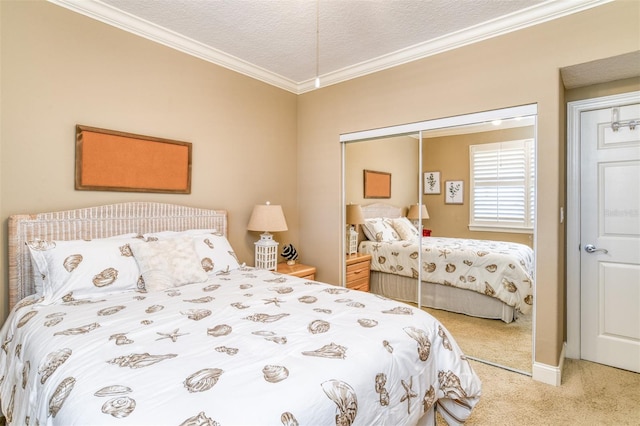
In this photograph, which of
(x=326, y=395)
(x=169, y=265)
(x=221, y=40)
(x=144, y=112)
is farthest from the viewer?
(x=221, y=40)

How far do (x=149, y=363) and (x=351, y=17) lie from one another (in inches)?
103

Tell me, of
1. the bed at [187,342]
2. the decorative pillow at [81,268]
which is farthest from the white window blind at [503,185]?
the decorative pillow at [81,268]

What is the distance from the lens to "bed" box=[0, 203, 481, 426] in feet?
3.32

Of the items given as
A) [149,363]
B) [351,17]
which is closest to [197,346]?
[149,363]

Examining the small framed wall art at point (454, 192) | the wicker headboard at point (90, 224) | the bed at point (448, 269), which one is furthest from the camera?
the small framed wall art at point (454, 192)

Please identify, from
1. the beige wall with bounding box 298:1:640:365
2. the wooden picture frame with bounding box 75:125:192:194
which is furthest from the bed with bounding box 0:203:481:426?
the beige wall with bounding box 298:1:640:365

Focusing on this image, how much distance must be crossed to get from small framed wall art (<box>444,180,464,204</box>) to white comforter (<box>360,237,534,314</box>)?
36cm

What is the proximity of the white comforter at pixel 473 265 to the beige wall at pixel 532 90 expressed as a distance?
18 centimetres

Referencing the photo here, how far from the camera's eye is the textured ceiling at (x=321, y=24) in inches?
93.3

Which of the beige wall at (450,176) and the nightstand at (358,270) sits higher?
the beige wall at (450,176)

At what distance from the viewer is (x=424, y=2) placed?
7.72ft

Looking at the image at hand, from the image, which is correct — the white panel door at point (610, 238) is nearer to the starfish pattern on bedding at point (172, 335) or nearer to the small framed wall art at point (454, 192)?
the small framed wall art at point (454, 192)

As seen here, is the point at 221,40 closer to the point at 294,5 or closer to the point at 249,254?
the point at 294,5

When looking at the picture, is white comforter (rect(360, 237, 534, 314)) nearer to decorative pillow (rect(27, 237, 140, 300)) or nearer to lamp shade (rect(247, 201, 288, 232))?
lamp shade (rect(247, 201, 288, 232))
